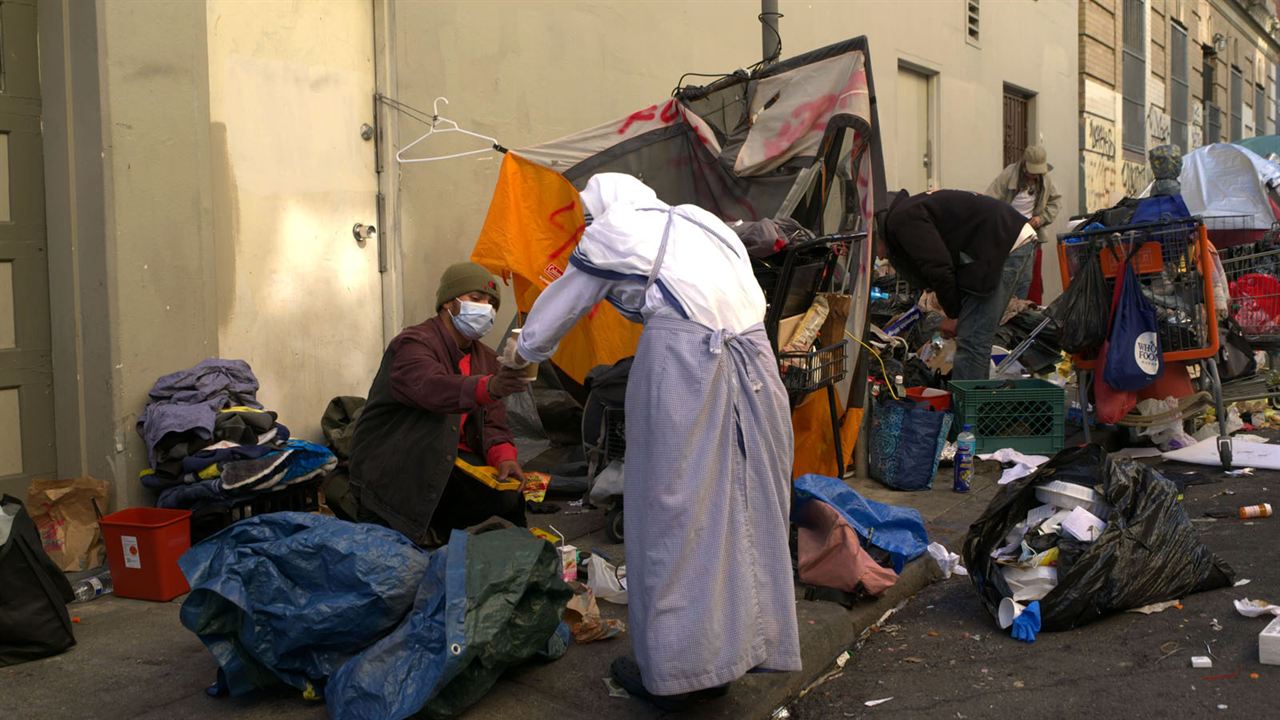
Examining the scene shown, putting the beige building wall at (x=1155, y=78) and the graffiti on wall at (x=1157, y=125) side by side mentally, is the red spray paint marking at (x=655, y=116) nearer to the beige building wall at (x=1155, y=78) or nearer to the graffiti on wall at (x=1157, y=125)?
the beige building wall at (x=1155, y=78)

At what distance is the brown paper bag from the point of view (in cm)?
482

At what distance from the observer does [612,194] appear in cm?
347

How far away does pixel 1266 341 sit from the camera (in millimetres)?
7438

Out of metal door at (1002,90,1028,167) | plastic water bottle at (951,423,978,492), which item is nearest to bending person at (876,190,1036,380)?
plastic water bottle at (951,423,978,492)

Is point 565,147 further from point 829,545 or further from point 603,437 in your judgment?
point 829,545

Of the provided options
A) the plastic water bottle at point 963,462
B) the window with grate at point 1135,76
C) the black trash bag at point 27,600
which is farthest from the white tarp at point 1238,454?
the window with grate at point 1135,76

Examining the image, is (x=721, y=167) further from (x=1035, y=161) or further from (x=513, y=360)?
(x=1035, y=161)

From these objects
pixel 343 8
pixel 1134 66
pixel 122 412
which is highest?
pixel 1134 66

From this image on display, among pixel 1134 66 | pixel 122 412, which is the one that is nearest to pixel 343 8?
pixel 122 412

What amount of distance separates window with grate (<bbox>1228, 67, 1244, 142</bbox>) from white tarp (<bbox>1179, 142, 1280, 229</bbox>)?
18303 mm

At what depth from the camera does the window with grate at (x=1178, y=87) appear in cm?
2122

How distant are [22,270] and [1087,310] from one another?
586cm

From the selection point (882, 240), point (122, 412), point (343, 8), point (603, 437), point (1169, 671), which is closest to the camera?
point (1169, 671)

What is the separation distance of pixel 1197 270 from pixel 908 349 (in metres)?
2.91
